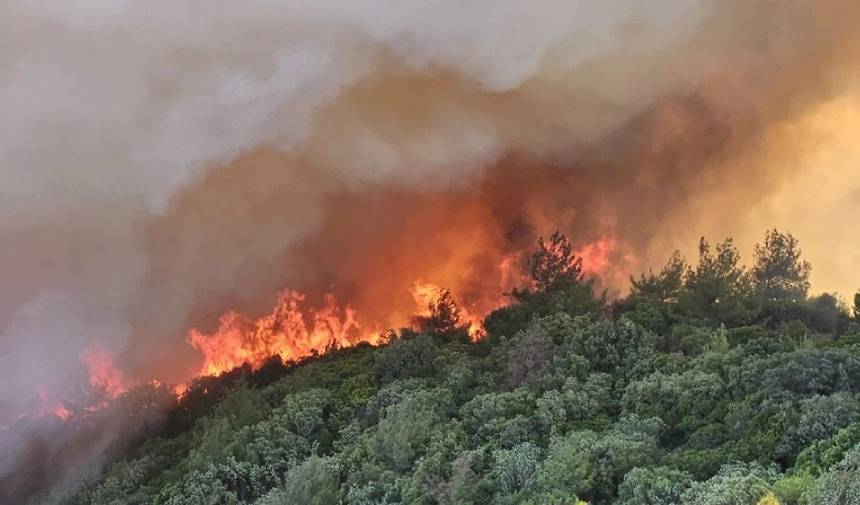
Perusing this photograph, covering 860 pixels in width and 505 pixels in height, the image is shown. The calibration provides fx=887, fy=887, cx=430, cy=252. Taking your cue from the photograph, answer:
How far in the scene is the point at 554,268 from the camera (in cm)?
3036

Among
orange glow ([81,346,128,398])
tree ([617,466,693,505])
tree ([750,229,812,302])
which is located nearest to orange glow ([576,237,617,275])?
tree ([750,229,812,302])

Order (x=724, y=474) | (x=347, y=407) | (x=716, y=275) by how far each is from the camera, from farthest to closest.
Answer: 1. (x=716, y=275)
2. (x=347, y=407)
3. (x=724, y=474)

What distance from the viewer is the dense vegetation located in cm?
1488

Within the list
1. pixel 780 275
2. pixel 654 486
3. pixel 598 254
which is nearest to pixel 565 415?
pixel 654 486

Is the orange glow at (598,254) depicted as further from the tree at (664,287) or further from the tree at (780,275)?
the tree at (780,275)

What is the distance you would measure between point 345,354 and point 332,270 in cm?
699

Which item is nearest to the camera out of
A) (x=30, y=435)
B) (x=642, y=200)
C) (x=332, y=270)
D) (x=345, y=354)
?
(x=30, y=435)

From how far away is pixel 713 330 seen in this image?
2392 centimetres

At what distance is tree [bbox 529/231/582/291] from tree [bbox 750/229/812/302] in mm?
5778

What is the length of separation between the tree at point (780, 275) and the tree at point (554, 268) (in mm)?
5778

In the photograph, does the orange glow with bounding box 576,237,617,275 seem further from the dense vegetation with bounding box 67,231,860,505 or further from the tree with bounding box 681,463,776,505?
the tree with bounding box 681,463,776,505

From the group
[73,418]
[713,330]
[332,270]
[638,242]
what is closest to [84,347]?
[73,418]

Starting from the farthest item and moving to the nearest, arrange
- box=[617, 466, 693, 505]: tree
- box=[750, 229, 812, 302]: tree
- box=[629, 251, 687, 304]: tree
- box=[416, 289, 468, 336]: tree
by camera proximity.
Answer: box=[416, 289, 468, 336]: tree → box=[629, 251, 687, 304]: tree → box=[750, 229, 812, 302]: tree → box=[617, 466, 693, 505]: tree

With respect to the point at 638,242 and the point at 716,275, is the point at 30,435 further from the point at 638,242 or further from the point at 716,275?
the point at 638,242
